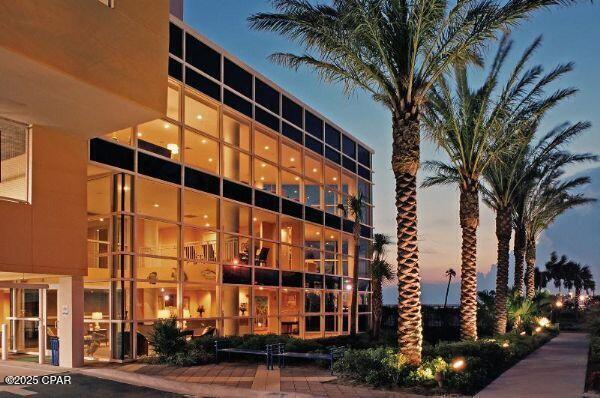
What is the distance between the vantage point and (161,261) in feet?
76.6

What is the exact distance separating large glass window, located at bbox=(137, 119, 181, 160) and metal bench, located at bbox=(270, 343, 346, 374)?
8.32 m

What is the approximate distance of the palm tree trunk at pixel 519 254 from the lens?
35781 millimetres

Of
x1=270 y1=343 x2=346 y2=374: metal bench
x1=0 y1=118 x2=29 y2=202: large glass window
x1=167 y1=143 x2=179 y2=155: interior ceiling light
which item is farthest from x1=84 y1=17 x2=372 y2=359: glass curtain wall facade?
x1=270 y1=343 x2=346 y2=374: metal bench

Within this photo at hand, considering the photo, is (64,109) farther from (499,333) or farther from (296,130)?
(499,333)

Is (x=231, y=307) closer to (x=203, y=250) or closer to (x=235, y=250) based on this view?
(x=235, y=250)

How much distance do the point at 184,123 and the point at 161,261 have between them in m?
5.39

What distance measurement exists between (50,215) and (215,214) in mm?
9145

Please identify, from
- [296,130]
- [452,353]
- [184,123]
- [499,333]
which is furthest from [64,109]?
[499,333]

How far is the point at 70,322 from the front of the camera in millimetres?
18312

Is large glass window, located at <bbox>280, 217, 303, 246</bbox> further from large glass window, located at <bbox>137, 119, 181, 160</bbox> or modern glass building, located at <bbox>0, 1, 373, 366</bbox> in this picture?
large glass window, located at <bbox>137, 119, 181, 160</bbox>

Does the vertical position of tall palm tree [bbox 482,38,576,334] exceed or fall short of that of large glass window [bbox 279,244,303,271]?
it exceeds it

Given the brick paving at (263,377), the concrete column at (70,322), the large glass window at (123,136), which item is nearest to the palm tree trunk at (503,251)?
the brick paving at (263,377)

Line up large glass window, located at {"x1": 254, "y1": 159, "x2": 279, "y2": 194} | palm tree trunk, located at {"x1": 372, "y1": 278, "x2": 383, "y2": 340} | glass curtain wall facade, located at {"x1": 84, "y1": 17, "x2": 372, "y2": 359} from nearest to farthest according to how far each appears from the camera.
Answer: glass curtain wall facade, located at {"x1": 84, "y1": 17, "x2": 372, "y2": 359}, large glass window, located at {"x1": 254, "y1": 159, "x2": 279, "y2": 194}, palm tree trunk, located at {"x1": 372, "y1": 278, "x2": 383, "y2": 340}

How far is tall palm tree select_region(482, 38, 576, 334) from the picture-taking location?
23.6m
